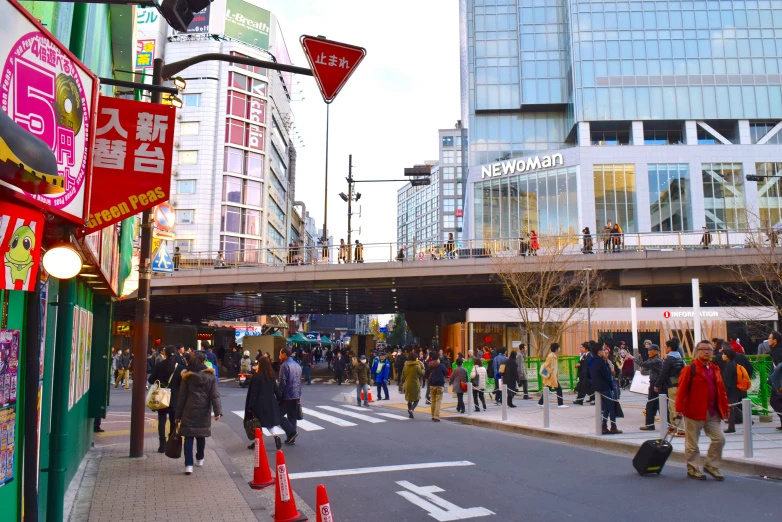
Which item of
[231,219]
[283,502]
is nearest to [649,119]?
[231,219]

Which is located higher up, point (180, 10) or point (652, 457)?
point (180, 10)

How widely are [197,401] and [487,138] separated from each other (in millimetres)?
63977

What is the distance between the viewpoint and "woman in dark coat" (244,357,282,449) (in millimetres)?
11406

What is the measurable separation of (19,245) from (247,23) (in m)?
73.2

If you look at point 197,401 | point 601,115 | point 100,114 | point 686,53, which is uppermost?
point 686,53

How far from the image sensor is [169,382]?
12.3 metres

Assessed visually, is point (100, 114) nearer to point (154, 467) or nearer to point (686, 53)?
point (154, 467)

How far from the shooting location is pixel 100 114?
695 centimetres

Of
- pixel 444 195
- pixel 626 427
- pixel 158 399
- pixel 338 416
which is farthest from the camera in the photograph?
pixel 444 195

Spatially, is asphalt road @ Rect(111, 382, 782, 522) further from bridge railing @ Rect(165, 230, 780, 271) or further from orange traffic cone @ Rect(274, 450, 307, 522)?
bridge railing @ Rect(165, 230, 780, 271)

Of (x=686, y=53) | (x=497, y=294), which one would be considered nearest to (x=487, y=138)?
(x=686, y=53)

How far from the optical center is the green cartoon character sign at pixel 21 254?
3.82 metres

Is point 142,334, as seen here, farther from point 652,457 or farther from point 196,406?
point 652,457

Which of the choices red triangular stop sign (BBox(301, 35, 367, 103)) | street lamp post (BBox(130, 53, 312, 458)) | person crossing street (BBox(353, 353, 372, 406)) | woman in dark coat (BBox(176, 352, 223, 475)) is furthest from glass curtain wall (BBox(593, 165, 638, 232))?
red triangular stop sign (BBox(301, 35, 367, 103))
